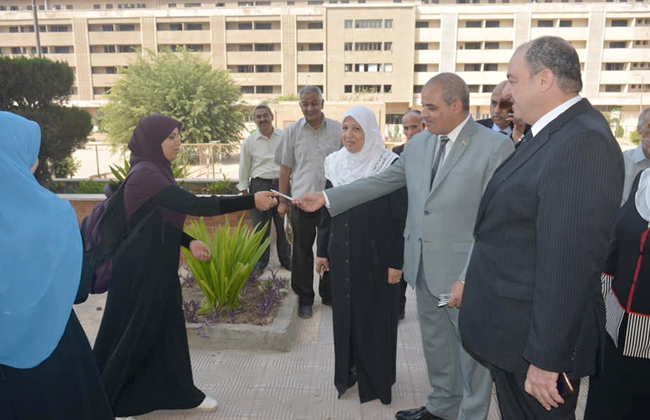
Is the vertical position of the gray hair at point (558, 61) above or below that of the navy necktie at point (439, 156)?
above

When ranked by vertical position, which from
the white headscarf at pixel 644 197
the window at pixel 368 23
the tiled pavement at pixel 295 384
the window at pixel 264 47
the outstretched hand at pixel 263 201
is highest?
the window at pixel 368 23

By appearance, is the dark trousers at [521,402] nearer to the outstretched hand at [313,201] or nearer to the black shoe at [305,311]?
the outstretched hand at [313,201]

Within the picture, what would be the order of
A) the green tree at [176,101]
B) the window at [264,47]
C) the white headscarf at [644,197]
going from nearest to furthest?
the white headscarf at [644,197], the green tree at [176,101], the window at [264,47]

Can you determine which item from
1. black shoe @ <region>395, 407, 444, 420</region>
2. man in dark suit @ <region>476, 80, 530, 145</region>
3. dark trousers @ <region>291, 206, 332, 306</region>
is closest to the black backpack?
black shoe @ <region>395, 407, 444, 420</region>

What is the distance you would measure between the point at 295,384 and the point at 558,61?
266cm

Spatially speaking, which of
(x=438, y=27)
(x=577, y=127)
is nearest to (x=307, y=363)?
(x=577, y=127)

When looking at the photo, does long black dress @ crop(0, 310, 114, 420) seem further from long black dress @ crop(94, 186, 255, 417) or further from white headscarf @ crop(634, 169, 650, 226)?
white headscarf @ crop(634, 169, 650, 226)

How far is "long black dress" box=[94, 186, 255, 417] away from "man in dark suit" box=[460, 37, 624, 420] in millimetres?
1724

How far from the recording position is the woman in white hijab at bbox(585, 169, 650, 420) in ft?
7.52

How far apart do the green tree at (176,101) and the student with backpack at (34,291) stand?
1055 inches

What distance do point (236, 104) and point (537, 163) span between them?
1212 inches

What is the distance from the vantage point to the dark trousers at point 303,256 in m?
4.77

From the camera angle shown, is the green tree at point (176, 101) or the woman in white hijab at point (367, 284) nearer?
the woman in white hijab at point (367, 284)

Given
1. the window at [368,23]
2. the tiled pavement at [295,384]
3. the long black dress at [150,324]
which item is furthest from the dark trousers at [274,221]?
the window at [368,23]
